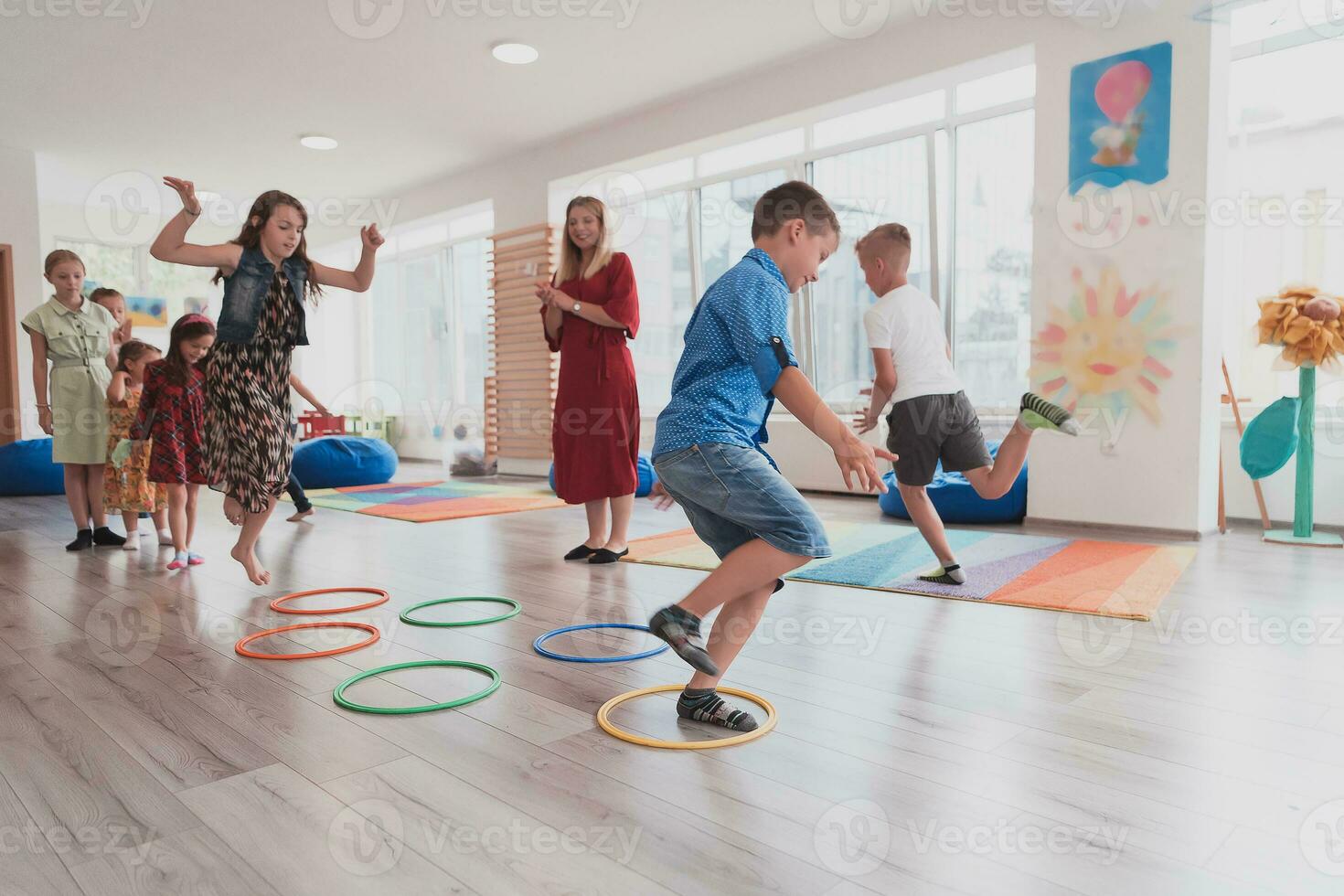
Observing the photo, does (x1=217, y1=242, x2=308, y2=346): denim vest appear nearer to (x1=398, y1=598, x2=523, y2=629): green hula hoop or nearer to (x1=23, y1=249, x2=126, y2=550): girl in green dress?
(x1=398, y1=598, x2=523, y2=629): green hula hoop

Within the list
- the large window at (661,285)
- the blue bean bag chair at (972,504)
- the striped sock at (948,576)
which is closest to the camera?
the striped sock at (948,576)

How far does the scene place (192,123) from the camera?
6.64 meters

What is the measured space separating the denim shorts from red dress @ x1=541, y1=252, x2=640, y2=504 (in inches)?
72.6

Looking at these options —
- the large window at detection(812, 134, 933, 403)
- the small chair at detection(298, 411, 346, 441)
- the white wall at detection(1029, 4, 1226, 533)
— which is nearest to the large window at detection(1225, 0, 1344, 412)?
the white wall at detection(1029, 4, 1226, 533)

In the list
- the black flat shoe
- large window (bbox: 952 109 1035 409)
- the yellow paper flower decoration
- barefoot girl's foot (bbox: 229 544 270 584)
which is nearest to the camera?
barefoot girl's foot (bbox: 229 544 270 584)

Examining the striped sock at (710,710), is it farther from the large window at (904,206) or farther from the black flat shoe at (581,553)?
the large window at (904,206)

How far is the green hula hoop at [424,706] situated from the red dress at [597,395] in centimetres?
147

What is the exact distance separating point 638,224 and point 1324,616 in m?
5.83

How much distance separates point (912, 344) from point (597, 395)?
1.25 meters

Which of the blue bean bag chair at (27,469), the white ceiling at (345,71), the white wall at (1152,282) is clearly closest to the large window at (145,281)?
the white ceiling at (345,71)

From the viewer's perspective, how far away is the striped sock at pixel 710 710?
1726 mm

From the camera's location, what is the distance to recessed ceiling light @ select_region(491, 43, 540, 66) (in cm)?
527

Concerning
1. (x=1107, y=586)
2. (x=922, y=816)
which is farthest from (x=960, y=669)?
(x=1107, y=586)

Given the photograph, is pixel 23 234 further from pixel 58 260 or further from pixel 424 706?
pixel 424 706
